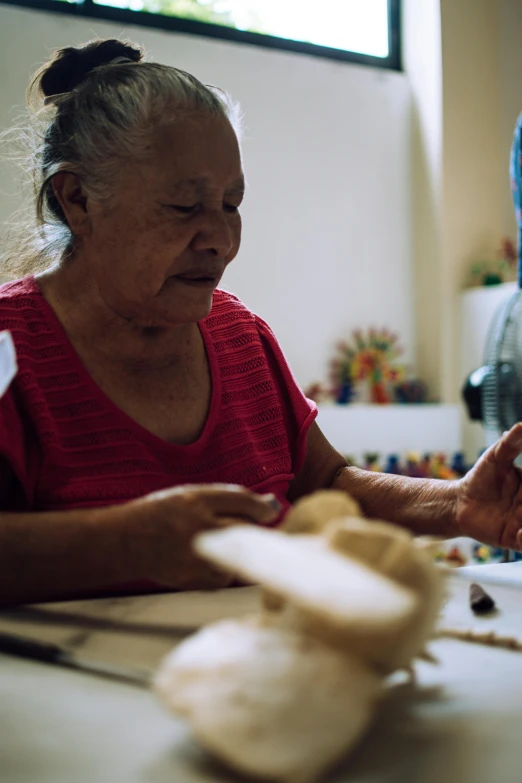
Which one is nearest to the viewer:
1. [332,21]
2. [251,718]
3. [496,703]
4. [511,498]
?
[251,718]

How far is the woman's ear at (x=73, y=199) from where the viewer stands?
108cm

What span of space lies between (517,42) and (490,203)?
84 cm

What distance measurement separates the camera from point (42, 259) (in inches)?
47.3

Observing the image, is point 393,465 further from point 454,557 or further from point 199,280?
point 199,280

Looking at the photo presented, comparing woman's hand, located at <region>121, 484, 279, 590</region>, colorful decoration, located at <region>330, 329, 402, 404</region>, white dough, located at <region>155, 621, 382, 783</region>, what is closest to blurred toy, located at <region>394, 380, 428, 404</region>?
colorful decoration, located at <region>330, 329, 402, 404</region>

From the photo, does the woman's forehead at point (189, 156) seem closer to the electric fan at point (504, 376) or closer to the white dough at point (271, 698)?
the white dough at point (271, 698)

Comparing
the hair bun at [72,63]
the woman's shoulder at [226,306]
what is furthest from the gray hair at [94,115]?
the woman's shoulder at [226,306]

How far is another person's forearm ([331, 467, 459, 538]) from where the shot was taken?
1.08 m

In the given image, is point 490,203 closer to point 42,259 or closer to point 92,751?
point 42,259

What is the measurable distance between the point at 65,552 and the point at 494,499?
0.55 metres

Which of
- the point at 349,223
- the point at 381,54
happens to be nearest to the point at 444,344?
the point at 349,223

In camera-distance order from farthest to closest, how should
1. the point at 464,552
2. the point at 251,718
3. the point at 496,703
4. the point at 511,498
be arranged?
the point at 464,552, the point at 511,498, the point at 496,703, the point at 251,718

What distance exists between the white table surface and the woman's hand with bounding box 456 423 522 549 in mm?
402

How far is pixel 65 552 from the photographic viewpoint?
731mm
